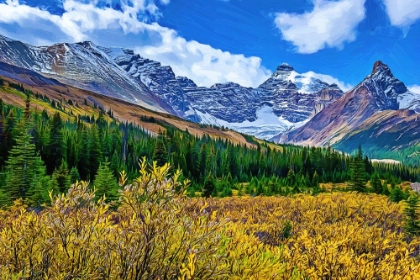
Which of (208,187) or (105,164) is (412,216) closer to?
(208,187)

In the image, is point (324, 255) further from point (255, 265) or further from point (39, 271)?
point (39, 271)

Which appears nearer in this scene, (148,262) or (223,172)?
(148,262)

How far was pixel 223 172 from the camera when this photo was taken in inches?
3711

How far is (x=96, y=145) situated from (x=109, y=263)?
2656 inches

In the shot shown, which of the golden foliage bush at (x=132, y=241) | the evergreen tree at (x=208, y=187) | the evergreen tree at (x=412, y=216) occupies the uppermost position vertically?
the golden foliage bush at (x=132, y=241)

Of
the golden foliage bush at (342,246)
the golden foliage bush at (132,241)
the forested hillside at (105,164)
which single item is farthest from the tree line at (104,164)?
the golden foliage bush at (342,246)

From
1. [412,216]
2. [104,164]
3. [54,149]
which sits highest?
[412,216]

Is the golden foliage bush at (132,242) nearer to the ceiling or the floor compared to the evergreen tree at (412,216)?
nearer to the ceiling

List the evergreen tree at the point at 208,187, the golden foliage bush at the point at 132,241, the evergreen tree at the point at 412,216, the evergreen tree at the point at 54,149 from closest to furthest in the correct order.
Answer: the golden foliage bush at the point at 132,241
the evergreen tree at the point at 412,216
the evergreen tree at the point at 208,187
the evergreen tree at the point at 54,149

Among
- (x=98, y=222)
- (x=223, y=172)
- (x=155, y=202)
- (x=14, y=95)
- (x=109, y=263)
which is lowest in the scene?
(x=223, y=172)

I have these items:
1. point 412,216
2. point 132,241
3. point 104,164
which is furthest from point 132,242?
point 104,164

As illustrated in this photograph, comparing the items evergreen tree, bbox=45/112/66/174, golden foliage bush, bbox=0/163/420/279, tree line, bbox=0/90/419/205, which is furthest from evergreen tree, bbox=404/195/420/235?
evergreen tree, bbox=45/112/66/174

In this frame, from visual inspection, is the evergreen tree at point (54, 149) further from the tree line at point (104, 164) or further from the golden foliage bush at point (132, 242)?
the golden foliage bush at point (132, 242)

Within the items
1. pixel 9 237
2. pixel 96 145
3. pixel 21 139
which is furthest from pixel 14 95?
pixel 9 237
